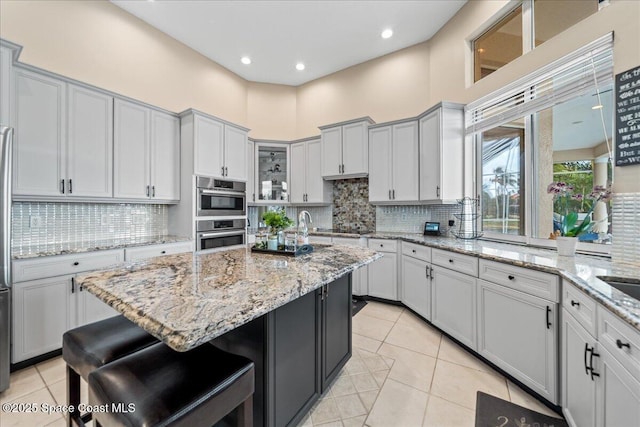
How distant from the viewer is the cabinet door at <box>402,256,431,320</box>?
2818 millimetres

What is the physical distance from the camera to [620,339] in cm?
101

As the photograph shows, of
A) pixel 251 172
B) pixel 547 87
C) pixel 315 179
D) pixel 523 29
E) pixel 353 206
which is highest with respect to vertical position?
pixel 523 29

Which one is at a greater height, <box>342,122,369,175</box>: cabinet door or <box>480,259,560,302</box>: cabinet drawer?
<box>342,122,369,175</box>: cabinet door

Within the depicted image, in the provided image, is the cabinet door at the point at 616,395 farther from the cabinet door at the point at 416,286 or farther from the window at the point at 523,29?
the window at the point at 523,29

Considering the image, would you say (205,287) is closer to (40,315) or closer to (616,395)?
(616,395)

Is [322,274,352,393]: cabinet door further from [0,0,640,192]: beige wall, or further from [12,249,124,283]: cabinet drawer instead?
[12,249,124,283]: cabinet drawer

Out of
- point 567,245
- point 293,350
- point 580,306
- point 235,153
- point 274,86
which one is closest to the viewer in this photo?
point 580,306

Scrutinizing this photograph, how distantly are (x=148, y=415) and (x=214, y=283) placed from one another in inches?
20.4

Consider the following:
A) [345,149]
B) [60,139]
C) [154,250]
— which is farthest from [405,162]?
[60,139]

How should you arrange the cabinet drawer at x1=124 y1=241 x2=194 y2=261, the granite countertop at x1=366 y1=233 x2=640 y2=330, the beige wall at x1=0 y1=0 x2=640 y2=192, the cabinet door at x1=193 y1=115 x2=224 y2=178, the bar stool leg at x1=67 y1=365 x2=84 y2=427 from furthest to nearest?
the cabinet door at x1=193 y1=115 x2=224 y2=178, the cabinet drawer at x1=124 y1=241 x2=194 y2=261, the beige wall at x1=0 y1=0 x2=640 y2=192, the bar stool leg at x1=67 y1=365 x2=84 y2=427, the granite countertop at x1=366 y1=233 x2=640 y2=330

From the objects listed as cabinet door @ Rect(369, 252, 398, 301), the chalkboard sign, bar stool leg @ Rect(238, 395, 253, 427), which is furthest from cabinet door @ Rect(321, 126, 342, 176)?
bar stool leg @ Rect(238, 395, 253, 427)

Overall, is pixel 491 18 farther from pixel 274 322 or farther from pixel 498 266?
pixel 274 322

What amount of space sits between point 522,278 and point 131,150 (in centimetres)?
396

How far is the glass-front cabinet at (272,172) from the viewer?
4473mm
